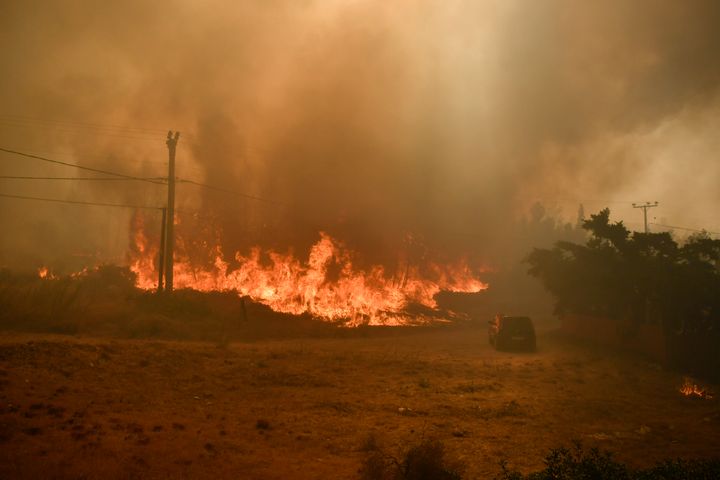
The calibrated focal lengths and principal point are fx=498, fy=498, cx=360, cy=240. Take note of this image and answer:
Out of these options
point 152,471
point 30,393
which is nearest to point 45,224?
point 30,393

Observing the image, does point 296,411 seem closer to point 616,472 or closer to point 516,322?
point 616,472

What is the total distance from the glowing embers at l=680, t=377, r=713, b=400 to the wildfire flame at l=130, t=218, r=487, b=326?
1931cm

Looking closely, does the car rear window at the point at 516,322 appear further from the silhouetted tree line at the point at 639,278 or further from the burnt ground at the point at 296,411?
the burnt ground at the point at 296,411

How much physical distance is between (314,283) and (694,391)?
2554 centimetres

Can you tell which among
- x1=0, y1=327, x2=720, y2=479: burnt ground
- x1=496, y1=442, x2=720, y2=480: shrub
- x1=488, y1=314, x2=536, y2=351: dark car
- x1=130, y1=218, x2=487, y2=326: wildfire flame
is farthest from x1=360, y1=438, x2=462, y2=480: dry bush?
x1=130, y1=218, x2=487, y2=326: wildfire flame

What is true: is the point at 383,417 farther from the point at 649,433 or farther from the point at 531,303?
the point at 531,303

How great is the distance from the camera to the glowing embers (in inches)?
674

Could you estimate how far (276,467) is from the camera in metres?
9.08

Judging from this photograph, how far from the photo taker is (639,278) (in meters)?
23.8

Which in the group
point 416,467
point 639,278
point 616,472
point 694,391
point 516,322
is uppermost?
point 639,278

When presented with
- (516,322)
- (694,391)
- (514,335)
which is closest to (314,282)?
(516,322)

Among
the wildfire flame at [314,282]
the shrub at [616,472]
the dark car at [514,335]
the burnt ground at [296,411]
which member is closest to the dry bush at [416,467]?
the burnt ground at [296,411]

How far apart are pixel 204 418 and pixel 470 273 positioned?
1738 inches

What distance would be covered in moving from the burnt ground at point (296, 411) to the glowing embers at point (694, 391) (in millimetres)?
348
